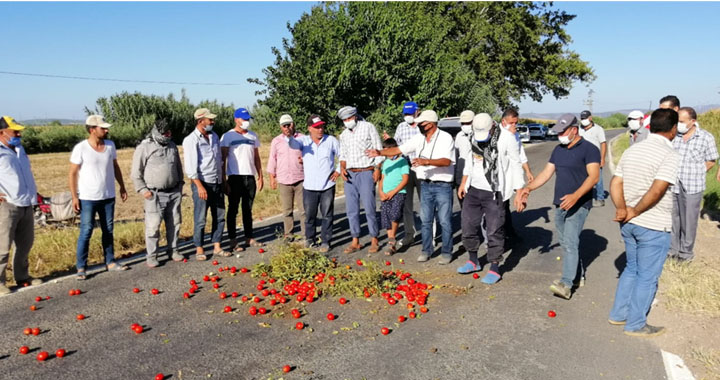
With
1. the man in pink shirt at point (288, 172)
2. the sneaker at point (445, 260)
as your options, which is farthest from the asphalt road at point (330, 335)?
the man in pink shirt at point (288, 172)

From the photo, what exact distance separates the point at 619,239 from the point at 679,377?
15.4ft

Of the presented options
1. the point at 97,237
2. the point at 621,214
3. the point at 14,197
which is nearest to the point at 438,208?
the point at 621,214

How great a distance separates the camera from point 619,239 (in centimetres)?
819

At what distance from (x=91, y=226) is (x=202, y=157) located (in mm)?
1715

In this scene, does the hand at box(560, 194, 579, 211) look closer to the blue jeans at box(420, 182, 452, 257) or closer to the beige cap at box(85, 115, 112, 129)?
the blue jeans at box(420, 182, 452, 257)

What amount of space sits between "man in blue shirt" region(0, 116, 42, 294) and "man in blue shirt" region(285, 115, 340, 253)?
3485mm

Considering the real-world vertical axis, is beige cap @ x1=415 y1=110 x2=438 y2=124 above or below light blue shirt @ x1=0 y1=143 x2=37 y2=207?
above

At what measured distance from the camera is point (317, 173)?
7.48 meters

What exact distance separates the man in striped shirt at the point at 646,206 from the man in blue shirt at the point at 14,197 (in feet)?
21.5

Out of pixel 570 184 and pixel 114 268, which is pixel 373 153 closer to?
pixel 570 184

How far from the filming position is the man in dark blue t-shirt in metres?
5.32

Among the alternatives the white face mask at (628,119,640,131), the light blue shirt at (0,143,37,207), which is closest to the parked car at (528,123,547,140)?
the white face mask at (628,119,640,131)

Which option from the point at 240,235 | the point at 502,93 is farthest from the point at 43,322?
the point at 502,93

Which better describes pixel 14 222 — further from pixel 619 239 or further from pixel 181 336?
pixel 619 239
